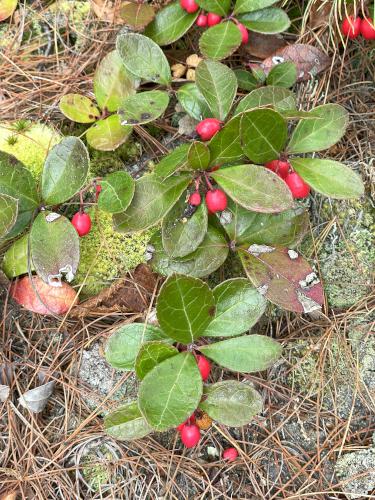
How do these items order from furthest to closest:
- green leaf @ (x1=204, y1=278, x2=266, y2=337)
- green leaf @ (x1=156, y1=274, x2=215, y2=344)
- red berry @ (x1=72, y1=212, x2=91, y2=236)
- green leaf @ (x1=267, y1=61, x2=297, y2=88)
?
green leaf @ (x1=267, y1=61, x2=297, y2=88)
red berry @ (x1=72, y1=212, x2=91, y2=236)
green leaf @ (x1=204, y1=278, x2=266, y2=337)
green leaf @ (x1=156, y1=274, x2=215, y2=344)

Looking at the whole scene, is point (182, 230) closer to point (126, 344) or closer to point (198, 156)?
point (198, 156)

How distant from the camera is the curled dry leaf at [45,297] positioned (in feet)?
7.32

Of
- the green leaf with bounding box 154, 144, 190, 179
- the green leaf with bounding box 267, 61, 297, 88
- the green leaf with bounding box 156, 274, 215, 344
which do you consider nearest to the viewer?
the green leaf with bounding box 156, 274, 215, 344

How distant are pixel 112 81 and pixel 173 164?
62 cm

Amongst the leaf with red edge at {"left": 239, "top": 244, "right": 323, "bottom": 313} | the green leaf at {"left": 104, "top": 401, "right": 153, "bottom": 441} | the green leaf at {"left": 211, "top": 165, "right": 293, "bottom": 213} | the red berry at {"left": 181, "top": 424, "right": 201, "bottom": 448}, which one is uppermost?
the green leaf at {"left": 211, "top": 165, "right": 293, "bottom": 213}

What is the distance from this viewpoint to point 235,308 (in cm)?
204

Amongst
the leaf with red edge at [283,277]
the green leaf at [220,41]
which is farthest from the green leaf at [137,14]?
the leaf with red edge at [283,277]

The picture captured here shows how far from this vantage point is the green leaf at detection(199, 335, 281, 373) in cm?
199

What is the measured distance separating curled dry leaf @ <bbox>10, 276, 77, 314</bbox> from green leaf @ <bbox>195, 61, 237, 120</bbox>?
96cm

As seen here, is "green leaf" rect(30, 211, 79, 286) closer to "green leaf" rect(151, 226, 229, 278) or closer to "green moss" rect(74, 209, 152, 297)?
"green moss" rect(74, 209, 152, 297)

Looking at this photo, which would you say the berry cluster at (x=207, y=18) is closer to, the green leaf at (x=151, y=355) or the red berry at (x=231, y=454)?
the green leaf at (x=151, y=355)

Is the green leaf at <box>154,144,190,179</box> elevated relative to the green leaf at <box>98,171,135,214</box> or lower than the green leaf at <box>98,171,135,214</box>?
elevated

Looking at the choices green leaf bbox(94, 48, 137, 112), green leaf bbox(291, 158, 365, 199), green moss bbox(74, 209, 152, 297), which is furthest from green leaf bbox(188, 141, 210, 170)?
green leaf bbox(94, 48, 137, 112)

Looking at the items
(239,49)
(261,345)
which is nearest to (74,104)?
(239,49)
